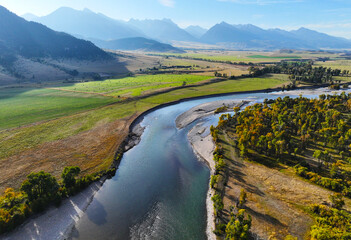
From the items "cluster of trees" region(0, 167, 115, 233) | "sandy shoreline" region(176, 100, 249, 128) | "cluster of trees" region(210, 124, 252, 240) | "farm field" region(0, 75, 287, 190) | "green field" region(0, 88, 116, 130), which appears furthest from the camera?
"sandy shoreline" region(176, 100, 249, 128)

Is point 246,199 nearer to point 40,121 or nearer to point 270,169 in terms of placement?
point 270,169

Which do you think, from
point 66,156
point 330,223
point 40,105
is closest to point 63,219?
point 66,156

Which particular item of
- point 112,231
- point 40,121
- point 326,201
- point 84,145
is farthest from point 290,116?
point 40,121

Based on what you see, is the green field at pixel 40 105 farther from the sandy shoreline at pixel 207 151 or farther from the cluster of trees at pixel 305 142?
the cluster of trees at pixel 305 142

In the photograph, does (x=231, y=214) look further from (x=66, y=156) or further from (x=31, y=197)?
(x=66, y=156)

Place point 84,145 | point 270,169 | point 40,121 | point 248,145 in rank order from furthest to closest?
point 40,121 < point 84,145 < point 248,145 < point 270,169

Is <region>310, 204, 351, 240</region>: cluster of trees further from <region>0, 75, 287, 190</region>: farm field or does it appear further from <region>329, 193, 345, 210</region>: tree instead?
<region>0, 75, 287, 190</region>: farm field

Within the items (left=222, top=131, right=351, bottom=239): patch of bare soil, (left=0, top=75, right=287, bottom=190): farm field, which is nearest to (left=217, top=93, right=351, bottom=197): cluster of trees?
(left=222, top=131, right=351, bottom=239): patch of bare soil
